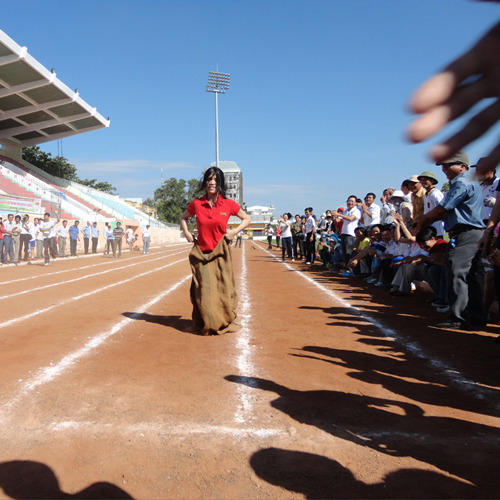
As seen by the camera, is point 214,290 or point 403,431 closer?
point 403,431

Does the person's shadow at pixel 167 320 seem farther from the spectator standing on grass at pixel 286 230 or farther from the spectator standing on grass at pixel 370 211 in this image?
the spectator standing on grass at pixel 286 230

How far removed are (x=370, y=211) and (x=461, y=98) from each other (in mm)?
10584

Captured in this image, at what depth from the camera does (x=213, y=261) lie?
5566 mm

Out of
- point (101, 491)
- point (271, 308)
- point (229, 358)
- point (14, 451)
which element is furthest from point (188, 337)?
point (101, 491)

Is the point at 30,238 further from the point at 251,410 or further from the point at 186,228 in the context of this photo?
the point at 251,410

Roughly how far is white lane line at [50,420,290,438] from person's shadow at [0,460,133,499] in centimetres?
45

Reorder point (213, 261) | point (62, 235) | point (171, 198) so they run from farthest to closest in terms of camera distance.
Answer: point (171, 198) < point (62, 235) < point (213, 261)

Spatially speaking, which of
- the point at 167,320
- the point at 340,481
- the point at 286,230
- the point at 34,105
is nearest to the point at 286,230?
the point at 286,230

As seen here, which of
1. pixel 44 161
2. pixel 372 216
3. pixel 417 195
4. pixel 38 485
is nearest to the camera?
pixel 38 485

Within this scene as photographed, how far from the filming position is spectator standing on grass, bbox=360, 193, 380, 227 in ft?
36.4

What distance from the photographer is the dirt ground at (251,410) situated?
221 cm

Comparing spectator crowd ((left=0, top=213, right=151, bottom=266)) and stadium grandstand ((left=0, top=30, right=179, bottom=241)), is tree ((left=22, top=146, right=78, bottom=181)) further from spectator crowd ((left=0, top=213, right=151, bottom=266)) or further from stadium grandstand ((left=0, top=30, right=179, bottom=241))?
spectator crowd ((left=0, top=213, right=151, bottom=266))

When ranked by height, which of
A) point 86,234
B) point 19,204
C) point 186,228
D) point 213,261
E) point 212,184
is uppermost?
point 19,204

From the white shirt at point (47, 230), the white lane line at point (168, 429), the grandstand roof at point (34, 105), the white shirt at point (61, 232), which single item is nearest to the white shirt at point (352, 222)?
the white lane line at point (168, 429)
